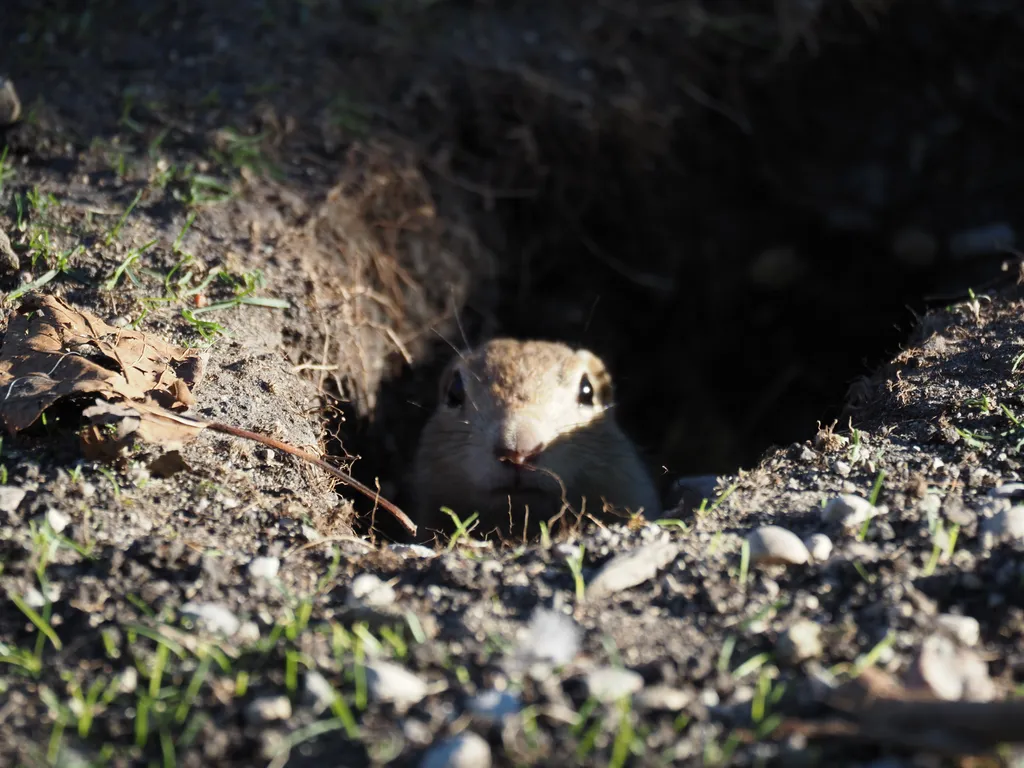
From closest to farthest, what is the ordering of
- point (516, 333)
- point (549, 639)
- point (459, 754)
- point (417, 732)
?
point (459, 754) → point (417, 732) → point (549, 639) → point (516, 333)

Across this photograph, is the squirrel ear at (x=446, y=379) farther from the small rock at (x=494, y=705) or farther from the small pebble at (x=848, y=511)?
the small rock at (x=494, y=705)

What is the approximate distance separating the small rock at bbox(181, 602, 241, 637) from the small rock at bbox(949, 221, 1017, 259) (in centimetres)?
460

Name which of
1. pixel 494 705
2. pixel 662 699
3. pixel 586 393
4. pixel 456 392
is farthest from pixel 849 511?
pixel 456 392

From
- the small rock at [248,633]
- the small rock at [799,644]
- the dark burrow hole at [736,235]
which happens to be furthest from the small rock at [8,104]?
the small rock at [799,644]

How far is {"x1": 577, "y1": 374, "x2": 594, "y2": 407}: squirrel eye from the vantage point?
473 cm

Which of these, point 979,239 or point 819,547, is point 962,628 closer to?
point 819,547

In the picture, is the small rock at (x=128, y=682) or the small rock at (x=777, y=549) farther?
the small rock at (x=777, y=549)

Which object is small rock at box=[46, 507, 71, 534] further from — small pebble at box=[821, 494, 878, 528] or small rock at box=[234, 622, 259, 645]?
small pebble at box=[821, 494, 878, 528]

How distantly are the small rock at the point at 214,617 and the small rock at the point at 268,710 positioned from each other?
291 mm

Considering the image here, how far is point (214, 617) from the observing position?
7.95ft

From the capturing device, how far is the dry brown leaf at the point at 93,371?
3.11m

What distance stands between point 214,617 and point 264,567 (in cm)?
29

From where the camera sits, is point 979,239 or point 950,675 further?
point 979,239

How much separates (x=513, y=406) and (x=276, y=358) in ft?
3.33
